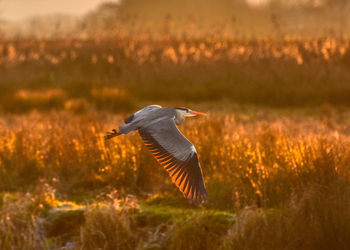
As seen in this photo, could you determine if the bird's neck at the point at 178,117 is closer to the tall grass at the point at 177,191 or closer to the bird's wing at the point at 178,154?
the bird's wing at the point at 178,154

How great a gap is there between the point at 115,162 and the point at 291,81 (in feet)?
19.2

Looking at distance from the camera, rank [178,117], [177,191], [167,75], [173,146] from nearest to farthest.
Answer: [173,146]
[178,117]
[177,191]
[167,75]

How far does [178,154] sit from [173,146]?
0.05 meters

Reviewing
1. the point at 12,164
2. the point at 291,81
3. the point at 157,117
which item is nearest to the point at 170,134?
the point at 157,117

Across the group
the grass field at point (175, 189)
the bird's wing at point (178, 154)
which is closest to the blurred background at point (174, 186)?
the grass field at point (175, 189)

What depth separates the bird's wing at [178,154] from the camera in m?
3.10

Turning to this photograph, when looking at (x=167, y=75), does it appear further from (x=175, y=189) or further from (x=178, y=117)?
(x=178, y=117)

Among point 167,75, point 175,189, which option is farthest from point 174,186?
point 167,75

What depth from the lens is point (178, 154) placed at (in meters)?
3.12

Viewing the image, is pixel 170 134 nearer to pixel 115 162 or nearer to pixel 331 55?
pixel 115 162

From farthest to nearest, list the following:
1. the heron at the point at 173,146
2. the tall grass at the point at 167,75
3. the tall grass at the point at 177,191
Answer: the tall grass at the point at 167,75 < the tall grass at the point at 177,191 < the heron at the point at 173,146

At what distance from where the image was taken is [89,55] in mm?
11922

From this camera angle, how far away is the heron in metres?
3.10

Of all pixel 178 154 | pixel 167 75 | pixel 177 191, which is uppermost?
pixel 167 75
